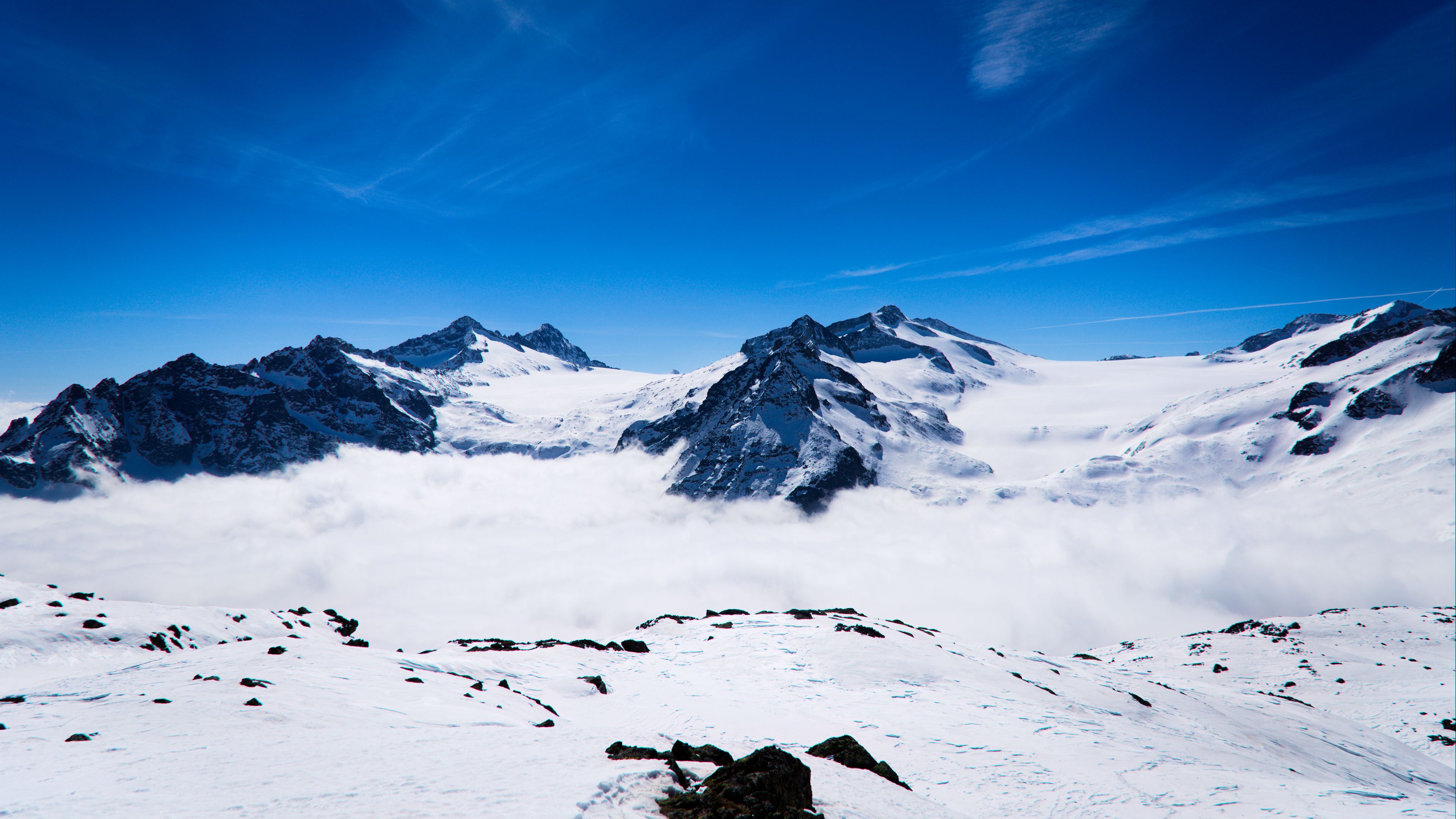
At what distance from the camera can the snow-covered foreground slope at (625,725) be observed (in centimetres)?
1222

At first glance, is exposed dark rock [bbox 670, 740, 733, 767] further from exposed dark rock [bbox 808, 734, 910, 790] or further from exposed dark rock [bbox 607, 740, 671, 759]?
exposed dark rock [bbox 808, 734, 910, 790]

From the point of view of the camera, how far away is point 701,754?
50.5 ft

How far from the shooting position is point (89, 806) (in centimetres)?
1070

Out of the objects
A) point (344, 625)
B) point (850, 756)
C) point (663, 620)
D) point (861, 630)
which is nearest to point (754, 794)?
point (850, 756)

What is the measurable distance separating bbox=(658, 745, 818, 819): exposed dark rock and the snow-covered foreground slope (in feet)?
2.15

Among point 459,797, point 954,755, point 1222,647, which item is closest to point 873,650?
point 954,755

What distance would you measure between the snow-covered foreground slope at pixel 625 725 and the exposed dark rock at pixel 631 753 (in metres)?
0.71

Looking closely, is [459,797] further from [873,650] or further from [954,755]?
[873,650]

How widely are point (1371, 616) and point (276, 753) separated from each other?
108592 millimetres

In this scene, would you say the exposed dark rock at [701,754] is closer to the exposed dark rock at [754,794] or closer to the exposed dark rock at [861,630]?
the exposed dark rock at [754,794]

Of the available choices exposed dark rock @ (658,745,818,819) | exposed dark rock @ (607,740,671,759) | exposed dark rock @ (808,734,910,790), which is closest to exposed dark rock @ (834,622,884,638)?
exposed dark rock @ (808,734,910,790)

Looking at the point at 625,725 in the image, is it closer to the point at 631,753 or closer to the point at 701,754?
the point at 701,754

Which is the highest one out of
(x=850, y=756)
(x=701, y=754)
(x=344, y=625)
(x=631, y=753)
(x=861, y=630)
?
(x=631, y=753)

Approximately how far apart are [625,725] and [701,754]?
10.4 metres
